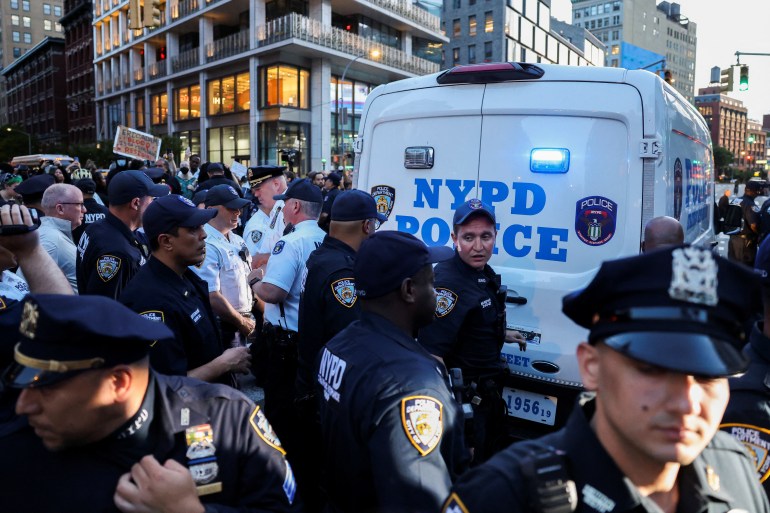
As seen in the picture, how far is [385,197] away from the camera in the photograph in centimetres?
453

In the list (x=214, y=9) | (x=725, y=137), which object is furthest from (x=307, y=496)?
(x=725, y=137)

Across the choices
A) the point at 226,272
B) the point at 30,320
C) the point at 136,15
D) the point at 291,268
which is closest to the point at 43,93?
the point at 136,15

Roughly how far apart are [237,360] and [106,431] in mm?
1361

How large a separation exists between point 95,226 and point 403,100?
102 inches

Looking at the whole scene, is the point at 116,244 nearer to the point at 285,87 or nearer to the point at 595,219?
the point at 595,219

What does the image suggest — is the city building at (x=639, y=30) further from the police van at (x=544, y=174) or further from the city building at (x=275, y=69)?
the police van at (x=544, y=174)

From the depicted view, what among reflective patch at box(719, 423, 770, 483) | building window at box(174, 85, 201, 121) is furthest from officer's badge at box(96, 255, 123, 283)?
building window at box(174, 85, 201, 121)

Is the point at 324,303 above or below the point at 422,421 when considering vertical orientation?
above

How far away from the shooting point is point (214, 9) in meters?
36.2

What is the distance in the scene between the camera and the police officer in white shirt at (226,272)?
14.3 ft

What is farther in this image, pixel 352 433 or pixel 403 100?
pixel 403 100

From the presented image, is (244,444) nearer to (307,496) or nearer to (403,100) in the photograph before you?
(307,496)

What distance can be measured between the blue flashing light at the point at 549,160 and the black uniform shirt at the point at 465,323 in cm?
83

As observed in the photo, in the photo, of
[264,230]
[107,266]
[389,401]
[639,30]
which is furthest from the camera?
[639,30]
